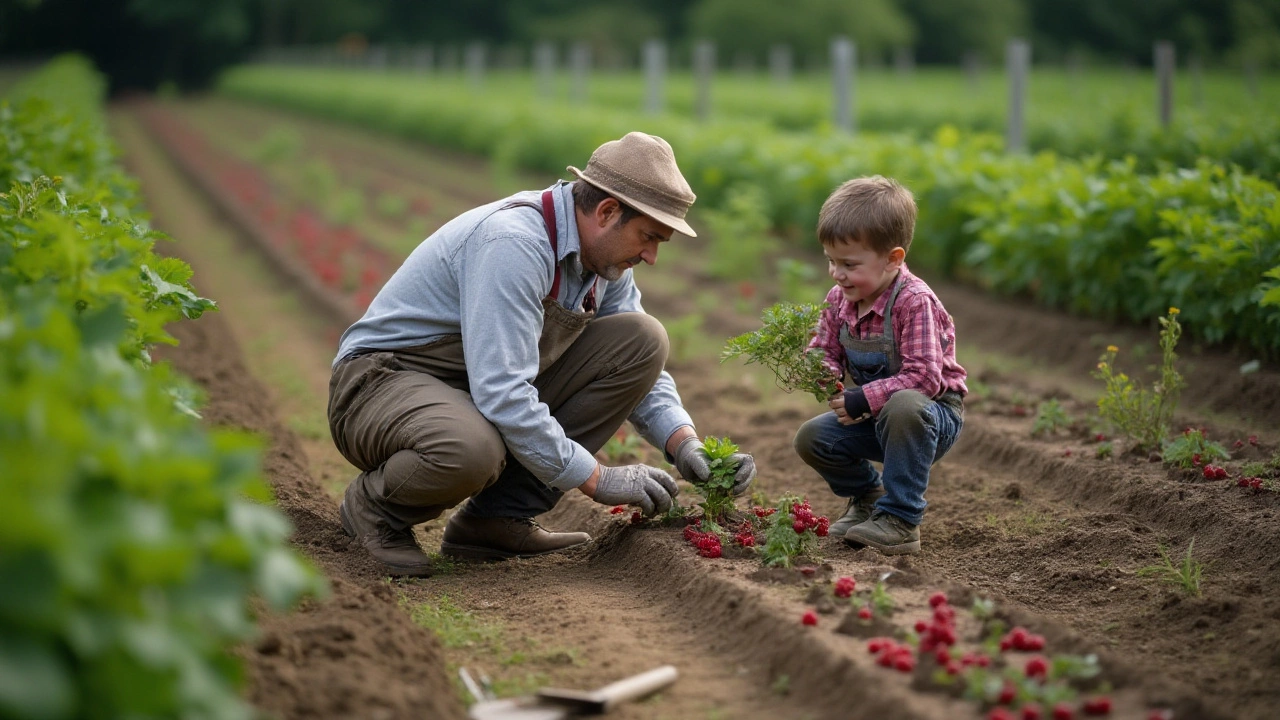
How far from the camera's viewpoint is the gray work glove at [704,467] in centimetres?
443

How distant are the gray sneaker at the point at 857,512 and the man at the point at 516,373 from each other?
55cm

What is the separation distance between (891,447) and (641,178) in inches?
54.5

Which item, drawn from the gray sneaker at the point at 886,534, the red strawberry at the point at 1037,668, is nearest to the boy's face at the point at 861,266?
the gray sneaker at the point at 886,534

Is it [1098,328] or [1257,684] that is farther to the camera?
[1098,328]

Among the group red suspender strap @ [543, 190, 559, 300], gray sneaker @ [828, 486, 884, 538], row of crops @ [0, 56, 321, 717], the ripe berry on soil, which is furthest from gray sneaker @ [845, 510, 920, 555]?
row of crops @ [0, 56, 321, 717]

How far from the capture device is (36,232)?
377 centimetres

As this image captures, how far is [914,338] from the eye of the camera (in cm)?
439

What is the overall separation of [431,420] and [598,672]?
1.21 m

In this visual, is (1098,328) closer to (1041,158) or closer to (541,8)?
(1041,158)

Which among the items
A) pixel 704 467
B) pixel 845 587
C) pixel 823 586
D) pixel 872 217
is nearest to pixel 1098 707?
pixel 845 587

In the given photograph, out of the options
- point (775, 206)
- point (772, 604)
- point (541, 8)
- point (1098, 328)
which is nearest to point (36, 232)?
point (772, 604)

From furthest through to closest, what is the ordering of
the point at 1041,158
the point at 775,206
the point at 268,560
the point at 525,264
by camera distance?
1. the point at 775,206
2. the point at 1041,158
3. the point at 525,264
4. the point at 268,560

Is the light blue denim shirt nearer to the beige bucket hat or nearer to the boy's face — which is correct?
the beige bucket hat

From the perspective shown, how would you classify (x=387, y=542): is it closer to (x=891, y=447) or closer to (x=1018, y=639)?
(x=891, y=447)
